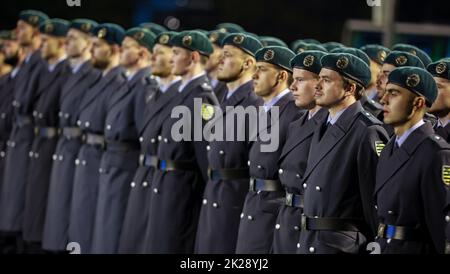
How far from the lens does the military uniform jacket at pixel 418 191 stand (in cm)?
840

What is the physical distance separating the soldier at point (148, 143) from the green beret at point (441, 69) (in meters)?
2.45

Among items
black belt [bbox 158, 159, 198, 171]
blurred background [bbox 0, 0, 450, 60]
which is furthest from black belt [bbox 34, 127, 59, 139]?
blurred background [bbox 0, 0, 450, 60]

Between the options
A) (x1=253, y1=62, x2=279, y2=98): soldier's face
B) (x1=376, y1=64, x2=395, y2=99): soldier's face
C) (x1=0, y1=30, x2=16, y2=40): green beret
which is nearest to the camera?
(x1=253, y1=62, x2=279, y2=98): soldier's face

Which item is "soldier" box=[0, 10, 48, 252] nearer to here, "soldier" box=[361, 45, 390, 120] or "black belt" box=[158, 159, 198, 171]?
"black belt" box=[158, 159, 198, 171]

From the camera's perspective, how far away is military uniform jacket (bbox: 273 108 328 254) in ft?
30.9

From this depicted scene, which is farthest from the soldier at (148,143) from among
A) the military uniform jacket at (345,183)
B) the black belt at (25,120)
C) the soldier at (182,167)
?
the military uniform jacket at (345,183)

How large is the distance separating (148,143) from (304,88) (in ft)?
7.33

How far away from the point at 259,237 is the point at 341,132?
128 centimetres

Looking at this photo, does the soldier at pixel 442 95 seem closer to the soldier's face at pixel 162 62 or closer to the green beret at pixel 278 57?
the green beret at pixel 278 57

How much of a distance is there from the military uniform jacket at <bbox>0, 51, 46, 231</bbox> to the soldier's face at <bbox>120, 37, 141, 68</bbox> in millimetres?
1570

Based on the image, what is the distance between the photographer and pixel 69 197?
43.6 ft

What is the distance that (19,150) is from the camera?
14062 millimetres

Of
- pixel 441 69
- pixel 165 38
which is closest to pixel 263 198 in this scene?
pixel 441 69

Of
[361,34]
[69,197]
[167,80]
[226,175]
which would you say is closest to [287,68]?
[226,175]
